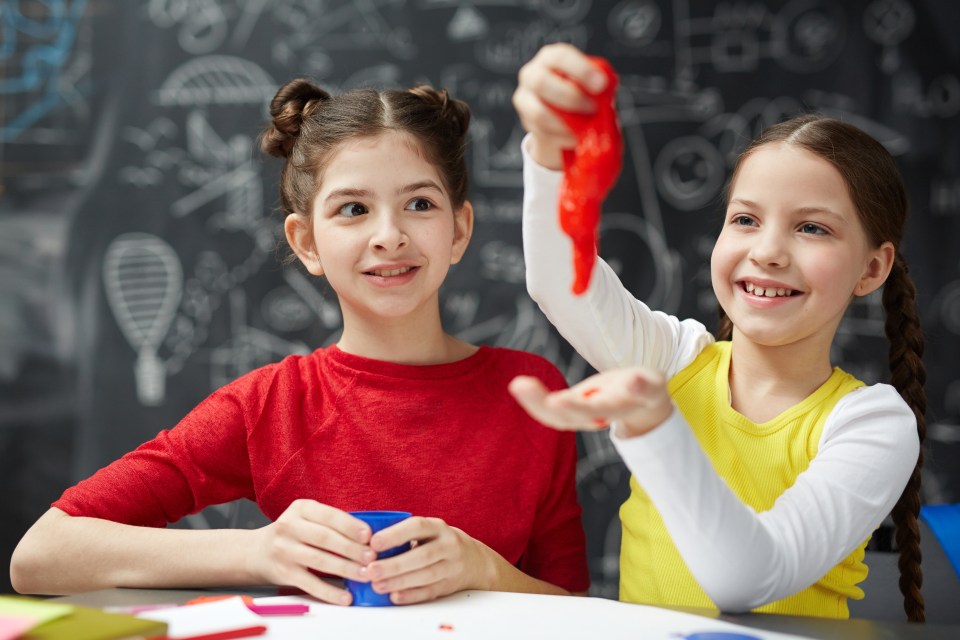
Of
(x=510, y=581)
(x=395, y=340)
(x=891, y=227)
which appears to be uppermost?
(x=891, y=227)

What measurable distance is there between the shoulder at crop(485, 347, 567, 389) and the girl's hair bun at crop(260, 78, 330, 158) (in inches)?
19.7

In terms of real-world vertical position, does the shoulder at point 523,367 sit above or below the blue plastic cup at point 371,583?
above

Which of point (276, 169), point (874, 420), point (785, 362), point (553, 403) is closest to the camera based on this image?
point (553, 403)

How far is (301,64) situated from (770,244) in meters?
1.86

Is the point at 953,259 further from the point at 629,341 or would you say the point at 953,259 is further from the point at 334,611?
the point at 334,611

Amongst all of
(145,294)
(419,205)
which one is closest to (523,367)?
(419,205)

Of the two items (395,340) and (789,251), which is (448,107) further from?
(789,251)

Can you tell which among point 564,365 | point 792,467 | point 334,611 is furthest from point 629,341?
point 564,365

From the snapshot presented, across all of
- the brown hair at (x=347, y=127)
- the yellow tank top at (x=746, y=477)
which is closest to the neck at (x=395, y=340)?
the brown hair at (x=347, y=127)

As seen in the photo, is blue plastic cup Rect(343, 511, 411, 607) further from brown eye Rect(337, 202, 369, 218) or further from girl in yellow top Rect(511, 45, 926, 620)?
brown eye Rect(337, 202, 369, 218)

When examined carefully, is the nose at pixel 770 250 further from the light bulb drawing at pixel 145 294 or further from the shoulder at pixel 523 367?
the light bulb drawing at pixel 145 294

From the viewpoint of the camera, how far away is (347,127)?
58.2 inches

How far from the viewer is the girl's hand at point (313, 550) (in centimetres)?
105

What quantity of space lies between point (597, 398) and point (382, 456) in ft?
2.17
